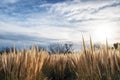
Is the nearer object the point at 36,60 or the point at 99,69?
the point at 99,69

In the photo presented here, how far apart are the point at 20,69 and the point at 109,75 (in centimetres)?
183

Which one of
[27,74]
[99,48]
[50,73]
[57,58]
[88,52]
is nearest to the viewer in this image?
[88,52]

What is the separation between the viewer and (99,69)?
267 inches

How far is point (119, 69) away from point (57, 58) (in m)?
5.08

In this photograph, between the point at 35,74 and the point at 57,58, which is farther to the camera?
the point at 57,58

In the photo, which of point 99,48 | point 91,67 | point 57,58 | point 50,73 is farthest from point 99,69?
point 57,58

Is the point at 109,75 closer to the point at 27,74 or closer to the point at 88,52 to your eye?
the point at 88,52

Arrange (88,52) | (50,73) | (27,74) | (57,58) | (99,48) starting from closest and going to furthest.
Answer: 1. (88,52)
2. (27,74)
3. (99,48)
4. (50,73)
5. (57,58)

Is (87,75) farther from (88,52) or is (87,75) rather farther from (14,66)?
(14,66)

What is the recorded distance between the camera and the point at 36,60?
7.51 m

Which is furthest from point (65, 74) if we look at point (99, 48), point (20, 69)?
point (20, 69)

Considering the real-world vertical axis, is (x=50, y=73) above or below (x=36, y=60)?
below

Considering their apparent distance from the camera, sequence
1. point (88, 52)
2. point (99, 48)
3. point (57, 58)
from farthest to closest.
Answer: point (57, 58), point (99, 48), point (88, 52)

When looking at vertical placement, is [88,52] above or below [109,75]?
above
